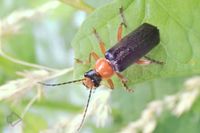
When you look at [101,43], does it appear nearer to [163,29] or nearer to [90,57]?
[90,57]

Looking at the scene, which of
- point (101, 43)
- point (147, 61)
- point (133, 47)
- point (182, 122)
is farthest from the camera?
point (182, 122)

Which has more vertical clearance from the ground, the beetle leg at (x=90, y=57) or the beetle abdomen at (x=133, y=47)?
the beetle abdomen at (x=133, y=47)

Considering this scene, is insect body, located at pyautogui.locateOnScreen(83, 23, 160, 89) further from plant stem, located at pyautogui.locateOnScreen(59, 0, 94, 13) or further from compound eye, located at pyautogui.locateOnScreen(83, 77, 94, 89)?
plant stem, located at pyautogui.locateOnScreen(59, 0, 94, 13)

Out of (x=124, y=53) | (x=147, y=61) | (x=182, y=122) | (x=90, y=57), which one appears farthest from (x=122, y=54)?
(x=182, y=122)

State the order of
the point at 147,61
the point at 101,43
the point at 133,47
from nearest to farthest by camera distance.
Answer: the point at 101,43 → the point at 147,61 → the point at 133,47

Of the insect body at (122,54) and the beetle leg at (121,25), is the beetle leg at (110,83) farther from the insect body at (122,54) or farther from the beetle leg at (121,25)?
the beetle leg at (121,25)

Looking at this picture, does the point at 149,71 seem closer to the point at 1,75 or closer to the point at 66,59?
the point at 1,75

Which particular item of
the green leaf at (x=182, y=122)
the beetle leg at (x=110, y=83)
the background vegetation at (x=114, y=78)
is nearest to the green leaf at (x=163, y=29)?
the background vegetation at (x=114, y=78)

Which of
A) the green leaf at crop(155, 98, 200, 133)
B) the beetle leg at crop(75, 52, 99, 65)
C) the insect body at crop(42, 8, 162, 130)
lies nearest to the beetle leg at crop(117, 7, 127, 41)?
the insect body at crop(42, 8, 162, 130)
